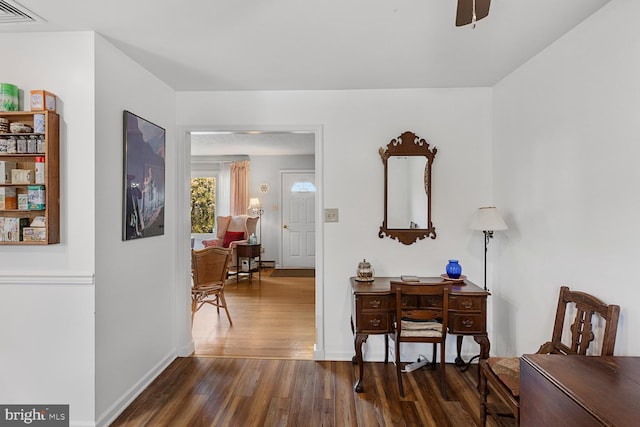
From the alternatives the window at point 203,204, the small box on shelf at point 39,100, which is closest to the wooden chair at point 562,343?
the small box on shelf at point 39,100

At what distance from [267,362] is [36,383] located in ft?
5.27

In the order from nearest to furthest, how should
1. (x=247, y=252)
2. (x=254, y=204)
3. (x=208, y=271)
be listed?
(x=208, y=271), (x=247, y=252), (x=254, y=204)

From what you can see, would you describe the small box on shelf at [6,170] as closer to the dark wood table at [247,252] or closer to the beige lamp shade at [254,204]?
the dark wood table at [247,252]

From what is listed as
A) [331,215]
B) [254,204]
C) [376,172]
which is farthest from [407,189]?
[254,204]

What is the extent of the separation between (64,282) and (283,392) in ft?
5.38

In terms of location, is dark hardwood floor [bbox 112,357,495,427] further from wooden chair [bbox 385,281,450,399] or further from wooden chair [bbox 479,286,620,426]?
wooden chair [bbox 479,286,620,426]

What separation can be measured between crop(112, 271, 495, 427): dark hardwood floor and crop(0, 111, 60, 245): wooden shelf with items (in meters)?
1.32

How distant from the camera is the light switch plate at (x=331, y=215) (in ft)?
10.1

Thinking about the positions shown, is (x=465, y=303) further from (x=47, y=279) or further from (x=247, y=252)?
(x=247, y=252)

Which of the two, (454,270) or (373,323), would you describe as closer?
(373,323)

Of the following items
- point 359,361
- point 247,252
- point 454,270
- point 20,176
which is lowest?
point 359,361

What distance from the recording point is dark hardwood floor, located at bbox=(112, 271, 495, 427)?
7.22ft

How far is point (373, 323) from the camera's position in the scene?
257 cm

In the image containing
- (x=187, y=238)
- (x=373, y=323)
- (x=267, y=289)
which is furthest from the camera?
(x=267, y=289)
